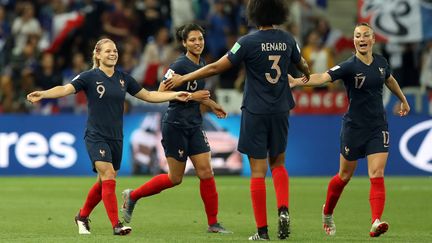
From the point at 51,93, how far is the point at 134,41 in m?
14.6

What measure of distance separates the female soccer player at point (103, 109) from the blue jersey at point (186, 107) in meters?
0.43

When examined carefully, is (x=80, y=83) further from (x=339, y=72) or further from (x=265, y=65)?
(x=339, y=72)

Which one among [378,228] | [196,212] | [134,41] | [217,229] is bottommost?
[196,212]

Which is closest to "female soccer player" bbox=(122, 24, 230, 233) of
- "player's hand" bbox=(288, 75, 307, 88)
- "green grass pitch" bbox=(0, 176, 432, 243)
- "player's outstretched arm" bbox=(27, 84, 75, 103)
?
"green grass pitch" bbox=(0, 176, 432, 243)

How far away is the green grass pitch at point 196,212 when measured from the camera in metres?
12.2

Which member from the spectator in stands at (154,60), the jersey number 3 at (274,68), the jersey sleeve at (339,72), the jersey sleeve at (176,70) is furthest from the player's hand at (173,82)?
the spectator in stands at (154,60)

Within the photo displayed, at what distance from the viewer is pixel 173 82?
11.9 meters

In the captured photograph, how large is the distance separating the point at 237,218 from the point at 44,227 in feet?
8.61

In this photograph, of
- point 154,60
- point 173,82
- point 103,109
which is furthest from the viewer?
point 154,60

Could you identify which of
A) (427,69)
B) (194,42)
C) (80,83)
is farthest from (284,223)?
(427,69)

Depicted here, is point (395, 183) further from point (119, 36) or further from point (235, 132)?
point (119, 36)

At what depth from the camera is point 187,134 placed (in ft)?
43.0

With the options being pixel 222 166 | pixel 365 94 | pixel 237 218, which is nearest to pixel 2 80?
pixel 222 166

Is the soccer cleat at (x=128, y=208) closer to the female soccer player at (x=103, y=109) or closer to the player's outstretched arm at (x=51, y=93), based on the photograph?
the female soccer player at (x=103, y=109)
